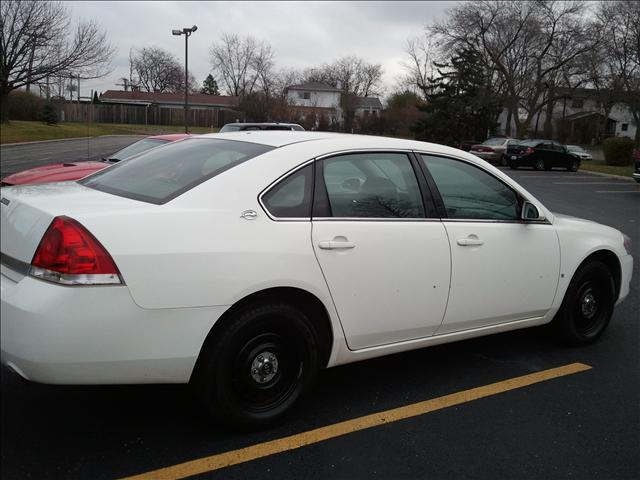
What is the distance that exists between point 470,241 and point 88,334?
87.9 inches

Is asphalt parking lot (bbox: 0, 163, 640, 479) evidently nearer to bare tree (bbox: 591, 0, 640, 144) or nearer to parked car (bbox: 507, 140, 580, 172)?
parked car (bbox: 507, 140, 580, 172)

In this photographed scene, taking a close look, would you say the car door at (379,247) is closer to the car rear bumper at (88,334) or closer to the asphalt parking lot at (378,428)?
the asphalt parking lot at (378,428)

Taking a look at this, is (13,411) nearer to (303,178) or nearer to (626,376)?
(303,178)

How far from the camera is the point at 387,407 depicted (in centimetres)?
332

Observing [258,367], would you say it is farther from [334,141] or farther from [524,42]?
[524,42]

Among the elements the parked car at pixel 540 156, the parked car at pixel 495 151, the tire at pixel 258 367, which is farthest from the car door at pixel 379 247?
the parked car at pixel 495 151

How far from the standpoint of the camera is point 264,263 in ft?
9.00

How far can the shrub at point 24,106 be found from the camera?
47375 millimetres

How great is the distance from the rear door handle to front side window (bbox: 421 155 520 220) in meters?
0.85

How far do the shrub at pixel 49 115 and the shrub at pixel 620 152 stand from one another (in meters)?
39.6

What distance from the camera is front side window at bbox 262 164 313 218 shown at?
292 cm

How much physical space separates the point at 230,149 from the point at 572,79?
169ft

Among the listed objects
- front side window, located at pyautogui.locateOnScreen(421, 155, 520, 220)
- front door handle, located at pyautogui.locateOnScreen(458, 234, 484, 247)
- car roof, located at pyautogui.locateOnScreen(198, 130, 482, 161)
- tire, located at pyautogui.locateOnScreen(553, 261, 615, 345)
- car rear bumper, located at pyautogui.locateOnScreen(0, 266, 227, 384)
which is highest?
car roof, located at pyautogui.locateOnScreen(198, 130, 482, 161)

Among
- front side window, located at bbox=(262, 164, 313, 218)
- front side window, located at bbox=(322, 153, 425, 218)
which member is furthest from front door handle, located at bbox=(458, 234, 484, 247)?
front side window, located at bbox=(262, 164, 313, 218)
